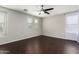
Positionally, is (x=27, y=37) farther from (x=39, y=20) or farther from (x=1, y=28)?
(x=1, y=28)

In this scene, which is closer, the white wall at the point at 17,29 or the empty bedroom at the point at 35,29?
the empty bedroom at the point at 35,29

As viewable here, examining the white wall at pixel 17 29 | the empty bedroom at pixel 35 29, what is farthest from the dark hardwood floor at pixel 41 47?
the white wall at pixel 17 29

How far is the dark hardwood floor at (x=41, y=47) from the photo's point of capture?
1775mm

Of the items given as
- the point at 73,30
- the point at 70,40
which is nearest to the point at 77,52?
the point at 70,40

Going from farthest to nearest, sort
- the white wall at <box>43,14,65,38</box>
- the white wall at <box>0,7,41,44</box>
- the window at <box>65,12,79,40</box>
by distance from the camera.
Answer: the white wall at <box>43,14,65,38</box> < the white wall at <box>0,7,41,44</box> < the window at <box>65,12,79,40</box>

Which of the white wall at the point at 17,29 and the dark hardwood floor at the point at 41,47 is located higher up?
the white wall at the point at 17,29

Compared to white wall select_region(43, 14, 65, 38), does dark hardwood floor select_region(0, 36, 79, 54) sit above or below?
below

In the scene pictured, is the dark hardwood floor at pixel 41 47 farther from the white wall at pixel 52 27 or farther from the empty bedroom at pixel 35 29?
the white wall at pixel 52 27

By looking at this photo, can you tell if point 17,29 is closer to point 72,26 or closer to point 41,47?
point 41,47

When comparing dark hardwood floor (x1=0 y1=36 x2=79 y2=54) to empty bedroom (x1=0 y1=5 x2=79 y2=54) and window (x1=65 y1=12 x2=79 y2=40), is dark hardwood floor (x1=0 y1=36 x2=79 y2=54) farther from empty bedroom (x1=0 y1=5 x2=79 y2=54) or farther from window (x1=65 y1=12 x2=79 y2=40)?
window (x1=65 y1=12 x2=79 y2=40)

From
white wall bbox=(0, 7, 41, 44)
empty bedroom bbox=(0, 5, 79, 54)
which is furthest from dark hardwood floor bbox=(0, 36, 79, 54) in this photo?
white wall bbox=(0, 7, 41, 44)

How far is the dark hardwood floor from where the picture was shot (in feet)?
5.82

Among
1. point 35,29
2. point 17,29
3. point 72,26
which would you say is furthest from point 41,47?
point 72,26

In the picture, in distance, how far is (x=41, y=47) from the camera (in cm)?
217
